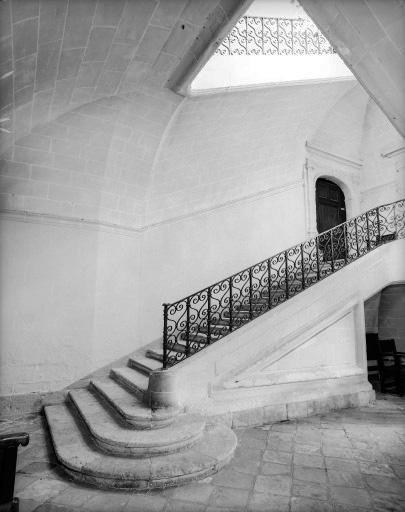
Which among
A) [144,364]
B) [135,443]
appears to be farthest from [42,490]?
[144,364]

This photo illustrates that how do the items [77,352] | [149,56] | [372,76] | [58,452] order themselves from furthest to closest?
1. [77,352]
2. [149,56]
3. [58,452]
4. [372,76]

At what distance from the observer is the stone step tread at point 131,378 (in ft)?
14.0

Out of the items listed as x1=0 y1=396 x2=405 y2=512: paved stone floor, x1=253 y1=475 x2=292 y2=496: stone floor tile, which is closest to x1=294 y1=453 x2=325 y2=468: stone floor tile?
x1=0 y1=396 x2=405 y2=512: paved stone floor

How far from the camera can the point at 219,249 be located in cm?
695

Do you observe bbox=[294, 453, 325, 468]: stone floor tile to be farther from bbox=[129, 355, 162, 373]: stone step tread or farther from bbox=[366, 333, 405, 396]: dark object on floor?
bbox=[366, 333, 405, 396]: dark object on floor

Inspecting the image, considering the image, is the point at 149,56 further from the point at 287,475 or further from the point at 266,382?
the point at 287,475

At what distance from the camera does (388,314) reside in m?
7.62

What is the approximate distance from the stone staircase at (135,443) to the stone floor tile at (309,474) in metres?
0.65

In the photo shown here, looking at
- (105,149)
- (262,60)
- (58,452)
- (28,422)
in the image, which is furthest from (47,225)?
(262,60)

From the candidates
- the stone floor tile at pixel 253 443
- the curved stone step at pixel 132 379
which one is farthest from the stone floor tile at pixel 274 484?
the curved stone step at pixel 132 379

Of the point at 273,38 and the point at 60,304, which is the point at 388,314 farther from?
the point at 60,304

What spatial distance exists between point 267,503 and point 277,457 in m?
0.82

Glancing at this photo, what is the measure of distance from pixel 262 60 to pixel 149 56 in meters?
2.47

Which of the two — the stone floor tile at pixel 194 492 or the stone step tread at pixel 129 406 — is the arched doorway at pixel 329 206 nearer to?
the stone step tread at pixel 129 406
